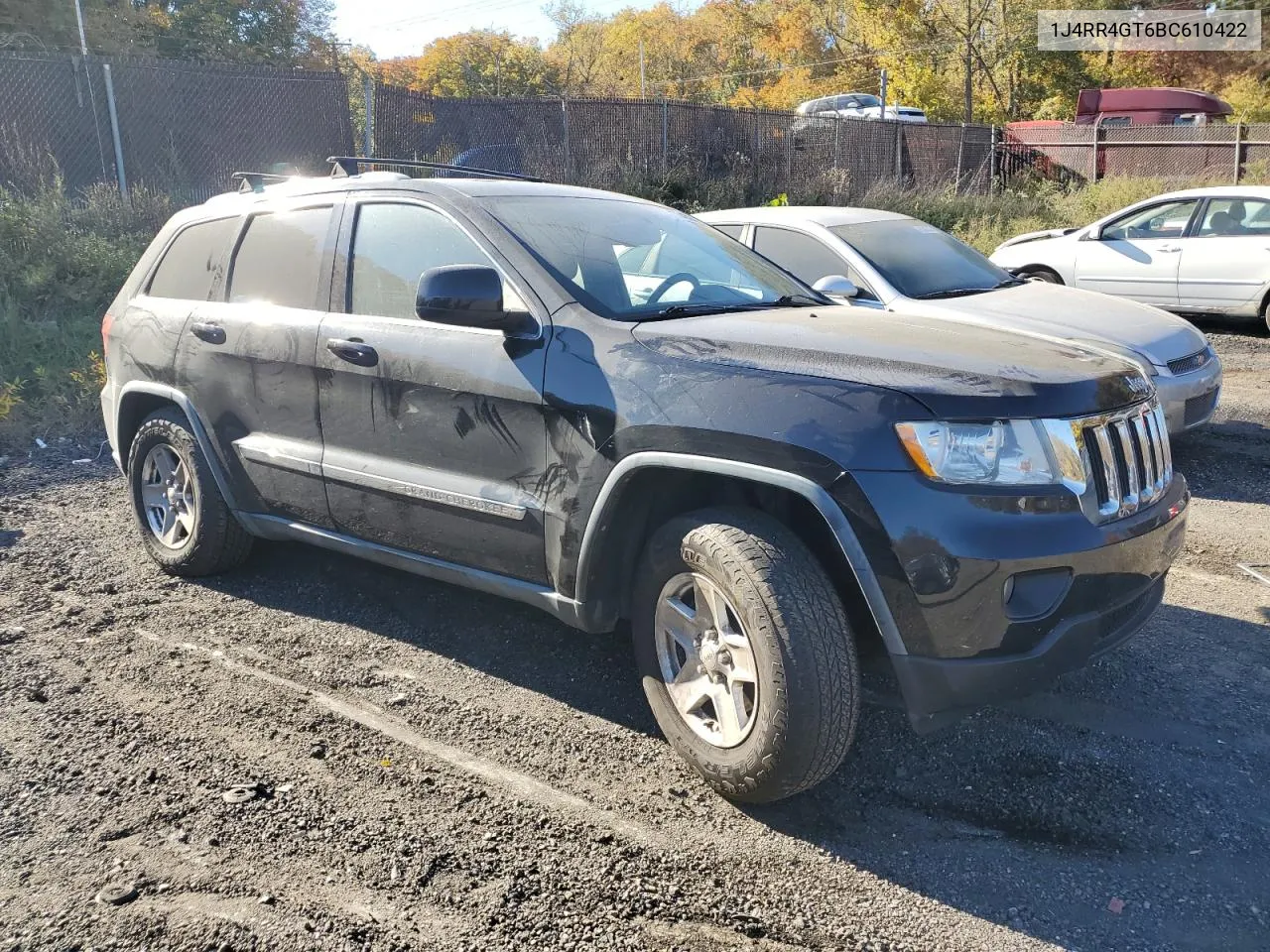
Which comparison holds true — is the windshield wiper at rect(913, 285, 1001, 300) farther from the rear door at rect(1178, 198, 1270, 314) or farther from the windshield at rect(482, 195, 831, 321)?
the rear door at rect(1178, 198, 1270, 314)

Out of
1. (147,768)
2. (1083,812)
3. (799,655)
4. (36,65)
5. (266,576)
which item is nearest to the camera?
(799,655)

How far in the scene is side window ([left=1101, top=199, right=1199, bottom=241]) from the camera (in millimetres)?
10766

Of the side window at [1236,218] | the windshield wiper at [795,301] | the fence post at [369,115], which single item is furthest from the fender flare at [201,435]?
the fence post at [369,115]

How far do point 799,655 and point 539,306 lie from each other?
4.74ft

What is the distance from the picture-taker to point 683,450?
2945mm

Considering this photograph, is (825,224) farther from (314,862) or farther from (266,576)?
(314,862)

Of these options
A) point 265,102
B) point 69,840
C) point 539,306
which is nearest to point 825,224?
point 539,306

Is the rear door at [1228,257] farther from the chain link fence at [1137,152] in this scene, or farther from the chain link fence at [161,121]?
the chain link fence at [1137,152]

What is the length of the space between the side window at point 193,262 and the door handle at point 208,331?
18 cm

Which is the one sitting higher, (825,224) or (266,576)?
(825,224)

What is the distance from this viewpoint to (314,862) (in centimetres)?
275

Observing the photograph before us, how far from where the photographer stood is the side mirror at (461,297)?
10.7 ft

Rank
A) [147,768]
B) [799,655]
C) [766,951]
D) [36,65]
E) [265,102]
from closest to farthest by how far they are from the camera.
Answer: [766,951] → [799,655] → [147,768] → [36,65] → [265,102]

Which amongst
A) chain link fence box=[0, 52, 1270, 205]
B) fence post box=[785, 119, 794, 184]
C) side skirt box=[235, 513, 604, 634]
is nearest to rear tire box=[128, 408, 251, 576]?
side skirt box=[235, 513, 604, 634]
